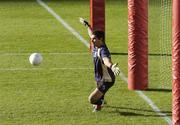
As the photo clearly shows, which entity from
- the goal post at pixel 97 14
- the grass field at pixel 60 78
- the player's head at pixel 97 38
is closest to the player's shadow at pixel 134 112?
the grass field at pixel 60 78

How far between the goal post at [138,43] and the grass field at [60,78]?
311 mm

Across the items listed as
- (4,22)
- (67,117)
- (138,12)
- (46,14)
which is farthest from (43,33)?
(67,117)

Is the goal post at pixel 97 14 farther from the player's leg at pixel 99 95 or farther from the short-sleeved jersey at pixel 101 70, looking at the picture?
the player's leg at pixel 99 95

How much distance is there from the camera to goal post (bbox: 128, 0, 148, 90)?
13.8 m

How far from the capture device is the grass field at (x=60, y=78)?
475 inches

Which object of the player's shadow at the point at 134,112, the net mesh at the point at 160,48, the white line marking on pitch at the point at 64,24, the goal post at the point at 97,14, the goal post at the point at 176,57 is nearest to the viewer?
the goal post at the point at 176,57

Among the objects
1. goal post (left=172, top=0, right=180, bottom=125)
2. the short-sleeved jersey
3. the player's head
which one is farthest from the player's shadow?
goal post (left=172, top=0, right=180, bottom=125)

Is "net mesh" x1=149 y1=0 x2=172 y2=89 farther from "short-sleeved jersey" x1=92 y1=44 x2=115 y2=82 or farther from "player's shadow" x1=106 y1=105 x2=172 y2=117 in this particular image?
"short-sleeved jersey" x1=92 y1=44 x2=115 y2=82

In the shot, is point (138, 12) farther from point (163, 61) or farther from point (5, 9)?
point (5, 9)

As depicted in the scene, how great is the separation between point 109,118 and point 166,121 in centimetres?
106

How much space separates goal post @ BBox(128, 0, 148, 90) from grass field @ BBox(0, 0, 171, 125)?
311mm

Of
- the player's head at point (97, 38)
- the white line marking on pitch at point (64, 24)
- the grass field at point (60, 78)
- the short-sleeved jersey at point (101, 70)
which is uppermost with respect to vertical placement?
the player's head at point (97, 38)

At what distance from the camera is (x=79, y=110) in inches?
490

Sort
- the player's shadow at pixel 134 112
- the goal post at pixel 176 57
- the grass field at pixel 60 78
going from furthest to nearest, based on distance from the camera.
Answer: the player's shadow at pixel 134 112 < the grass field at pixel 60 78 < the goal post at pixel 176 57
